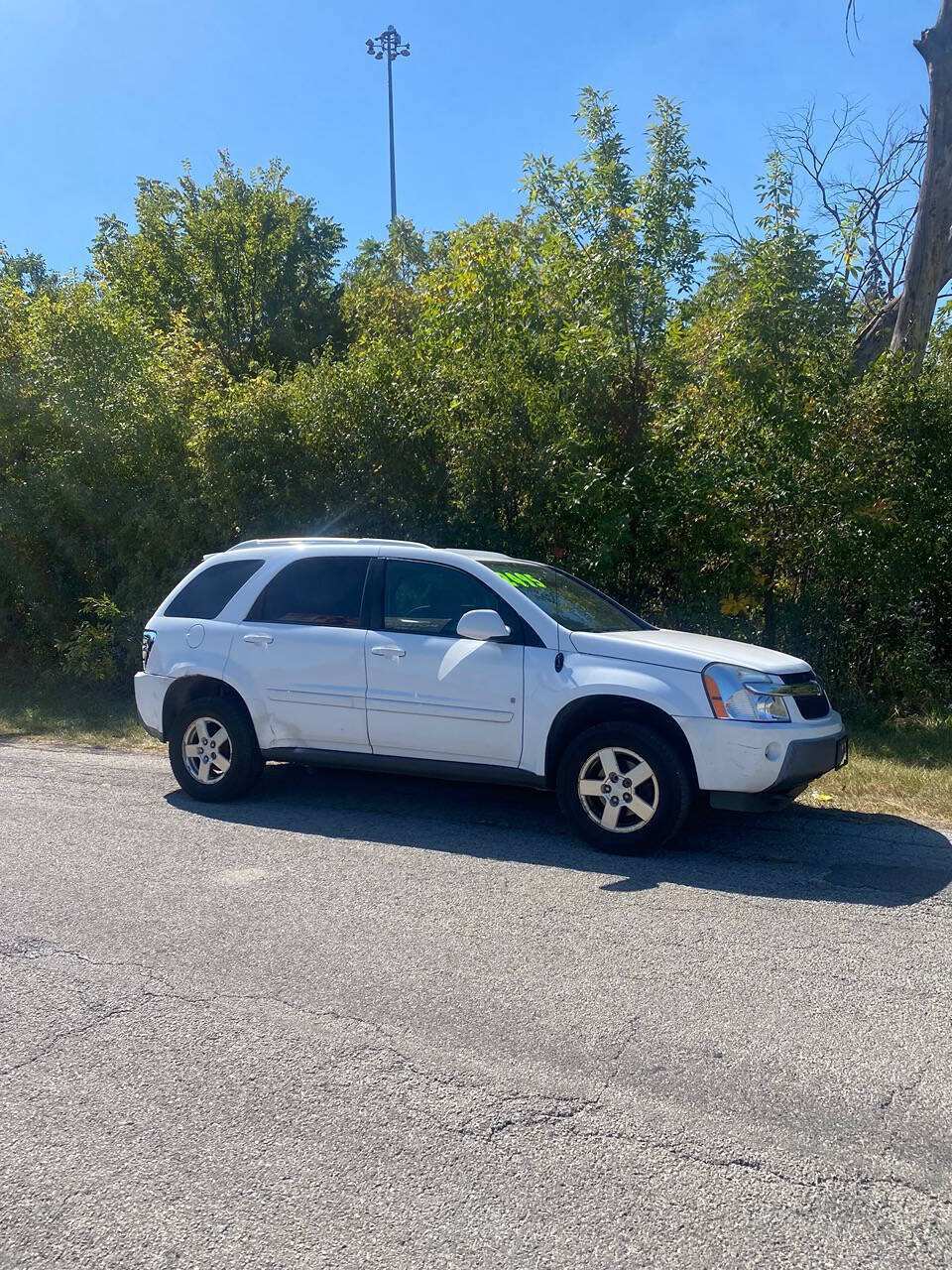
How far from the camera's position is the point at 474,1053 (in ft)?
12.9

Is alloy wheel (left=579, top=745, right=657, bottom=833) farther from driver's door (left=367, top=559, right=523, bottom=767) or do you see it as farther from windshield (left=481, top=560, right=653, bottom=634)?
windshield (left=481, top=560, right=653, bottom=634)

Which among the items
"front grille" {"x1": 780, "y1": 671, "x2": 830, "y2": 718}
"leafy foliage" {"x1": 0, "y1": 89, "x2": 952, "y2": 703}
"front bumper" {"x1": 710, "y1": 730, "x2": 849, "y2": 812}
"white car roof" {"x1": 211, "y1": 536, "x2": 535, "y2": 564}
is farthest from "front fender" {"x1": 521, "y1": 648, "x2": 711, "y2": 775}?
"leafy foliage" {"x1": 0, "y1": 89, "x2": 952, "y2": 703}

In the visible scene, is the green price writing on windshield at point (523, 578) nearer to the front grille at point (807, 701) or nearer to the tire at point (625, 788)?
the tire at point (625, 788)

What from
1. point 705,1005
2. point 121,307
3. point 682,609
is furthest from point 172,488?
point 705,1005

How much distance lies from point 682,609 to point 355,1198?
852 centimetres

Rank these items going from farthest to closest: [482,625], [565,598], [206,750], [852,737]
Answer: [852,737], [206,750], [565,598], [482,625]

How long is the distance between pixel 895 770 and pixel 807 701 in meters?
2.42

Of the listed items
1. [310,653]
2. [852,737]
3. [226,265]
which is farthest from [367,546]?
[226,265]

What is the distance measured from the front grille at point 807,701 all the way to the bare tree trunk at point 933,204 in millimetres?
7479

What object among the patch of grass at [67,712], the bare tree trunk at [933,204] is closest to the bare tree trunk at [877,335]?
the bare tree trunk at [933,204]

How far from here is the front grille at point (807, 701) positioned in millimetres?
6514

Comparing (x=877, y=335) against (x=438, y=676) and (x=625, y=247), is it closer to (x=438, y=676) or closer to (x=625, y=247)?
(x=625, y=247)

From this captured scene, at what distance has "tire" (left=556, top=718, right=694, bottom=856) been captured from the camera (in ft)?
20.6

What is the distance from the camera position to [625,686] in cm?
645
